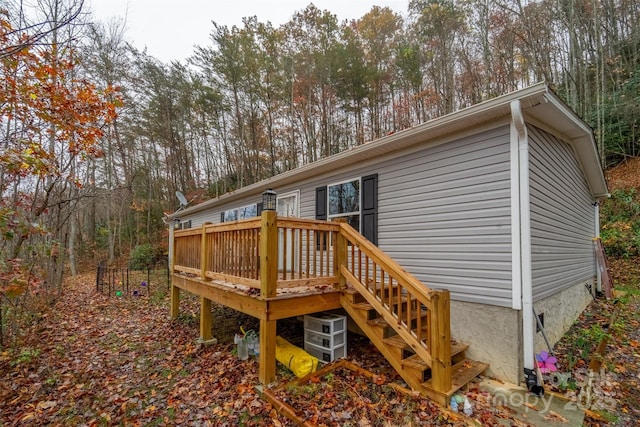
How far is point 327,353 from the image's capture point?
425 cm

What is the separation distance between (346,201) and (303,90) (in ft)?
36.6

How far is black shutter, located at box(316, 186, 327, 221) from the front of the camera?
6.41 meters

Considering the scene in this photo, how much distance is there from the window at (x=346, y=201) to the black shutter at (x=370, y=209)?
6.6 inches

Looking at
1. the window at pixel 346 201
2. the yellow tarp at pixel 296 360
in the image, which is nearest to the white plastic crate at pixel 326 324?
the yellow tarp at pixel 296 360

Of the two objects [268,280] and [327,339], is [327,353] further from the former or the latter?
[268,280]

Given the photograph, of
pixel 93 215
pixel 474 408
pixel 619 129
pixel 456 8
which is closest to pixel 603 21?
pixel 619 129

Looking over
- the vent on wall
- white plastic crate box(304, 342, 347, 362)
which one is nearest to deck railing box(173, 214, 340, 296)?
white plastic crate box(304, 342, 347, 362)

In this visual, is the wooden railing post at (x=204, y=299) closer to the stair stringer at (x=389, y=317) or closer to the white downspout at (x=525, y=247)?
the stair stringer at (x=389, y=317)

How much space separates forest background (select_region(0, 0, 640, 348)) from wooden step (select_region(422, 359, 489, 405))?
8.70 meters

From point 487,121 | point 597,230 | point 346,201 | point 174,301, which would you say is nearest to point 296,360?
point 346,201

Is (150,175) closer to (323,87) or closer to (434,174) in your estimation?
(323,87)

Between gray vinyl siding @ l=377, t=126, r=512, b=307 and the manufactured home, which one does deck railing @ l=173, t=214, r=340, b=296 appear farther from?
gray vinyl siding @ l=377, t=126, r=512, b=307

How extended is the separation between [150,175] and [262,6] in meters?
12.1

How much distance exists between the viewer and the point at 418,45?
47.4 feet
